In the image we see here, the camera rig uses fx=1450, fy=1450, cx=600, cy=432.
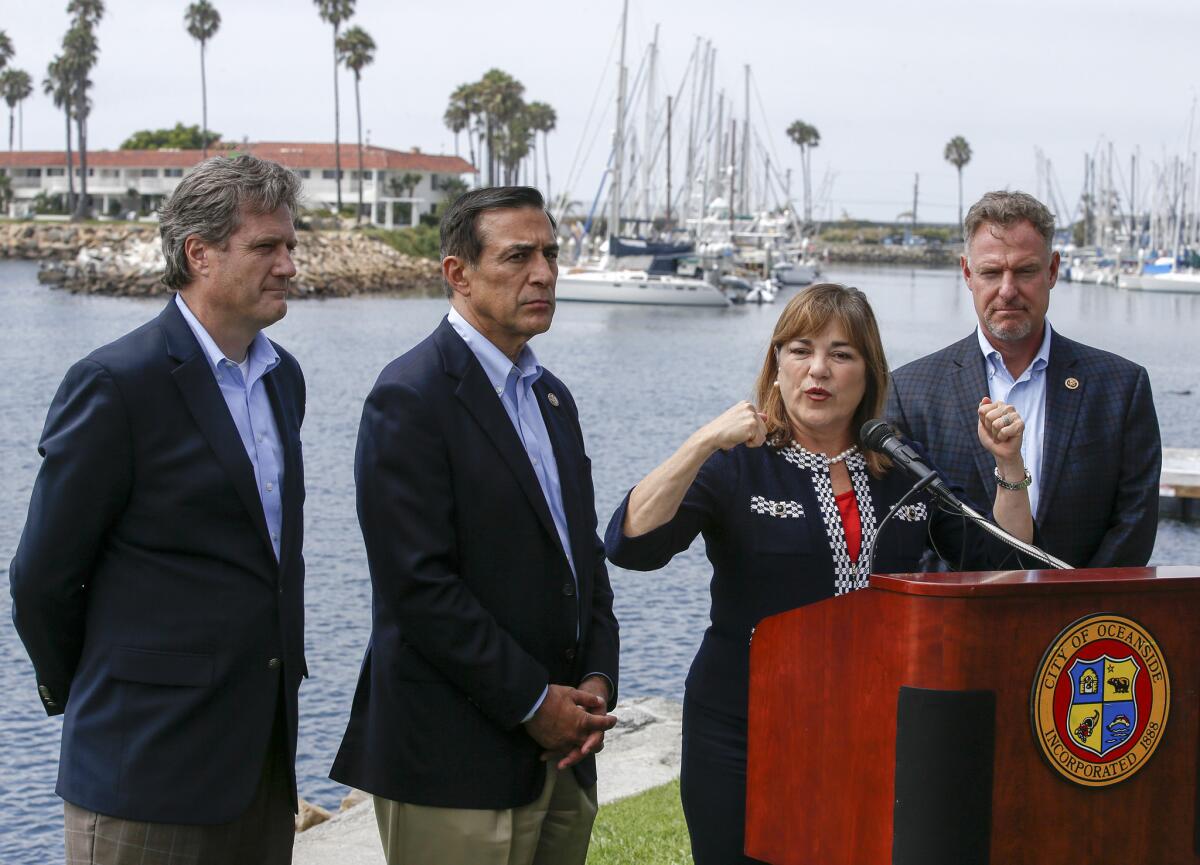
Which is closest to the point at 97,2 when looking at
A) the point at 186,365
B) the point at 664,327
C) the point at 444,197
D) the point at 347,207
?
the point at 347,207

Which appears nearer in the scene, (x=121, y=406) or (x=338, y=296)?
(x=121, y=406)

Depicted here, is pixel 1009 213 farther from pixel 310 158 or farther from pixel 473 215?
pixel 310 158

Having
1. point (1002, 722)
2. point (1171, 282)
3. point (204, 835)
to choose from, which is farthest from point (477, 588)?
point (1171, 282)

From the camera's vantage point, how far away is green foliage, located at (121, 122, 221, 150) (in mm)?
112250

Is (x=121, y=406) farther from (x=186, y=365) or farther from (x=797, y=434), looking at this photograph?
(x=797, y=434)

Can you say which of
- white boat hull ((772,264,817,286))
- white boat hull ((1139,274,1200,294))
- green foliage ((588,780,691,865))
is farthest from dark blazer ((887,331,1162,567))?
white boat hull ((1139,274,1200,294))

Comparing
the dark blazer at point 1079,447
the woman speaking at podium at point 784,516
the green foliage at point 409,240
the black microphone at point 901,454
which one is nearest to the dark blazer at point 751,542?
the woman speaking at podium at point 784,516

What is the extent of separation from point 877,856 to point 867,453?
118 cm

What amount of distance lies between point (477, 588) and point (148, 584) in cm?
73

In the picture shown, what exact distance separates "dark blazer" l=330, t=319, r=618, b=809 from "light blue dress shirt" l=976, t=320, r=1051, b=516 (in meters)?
1.49

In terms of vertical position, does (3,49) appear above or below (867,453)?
above

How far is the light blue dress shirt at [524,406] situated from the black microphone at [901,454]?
0.77 m

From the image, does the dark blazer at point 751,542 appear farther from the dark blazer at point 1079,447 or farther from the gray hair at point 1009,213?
the gray hair at point 1009,213

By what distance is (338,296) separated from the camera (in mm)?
69188
